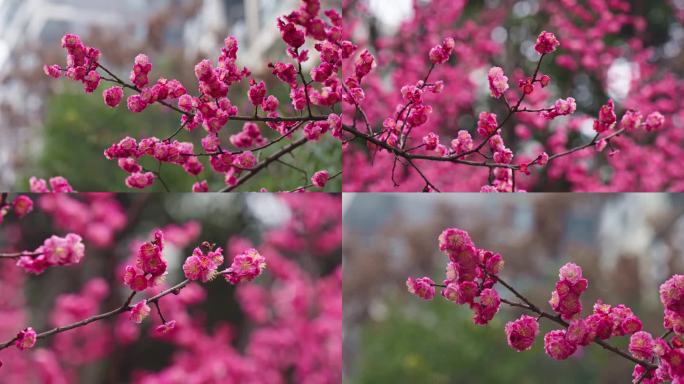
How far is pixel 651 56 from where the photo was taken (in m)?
4.27

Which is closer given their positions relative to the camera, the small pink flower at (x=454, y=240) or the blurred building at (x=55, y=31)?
the small pink flower at (x=454, y=240)

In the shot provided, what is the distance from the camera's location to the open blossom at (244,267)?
0.97m

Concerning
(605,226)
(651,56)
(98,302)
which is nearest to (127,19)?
(98,302)

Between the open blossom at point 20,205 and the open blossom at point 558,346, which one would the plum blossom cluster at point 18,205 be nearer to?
the open blossom at point 20,205

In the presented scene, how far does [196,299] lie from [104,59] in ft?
3.60

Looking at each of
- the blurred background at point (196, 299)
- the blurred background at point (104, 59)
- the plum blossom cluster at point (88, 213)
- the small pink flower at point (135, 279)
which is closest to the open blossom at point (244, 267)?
the small pink flower at point (135, 279)

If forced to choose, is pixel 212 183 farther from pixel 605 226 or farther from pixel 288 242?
pixel 605 226

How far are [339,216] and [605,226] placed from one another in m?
4.31

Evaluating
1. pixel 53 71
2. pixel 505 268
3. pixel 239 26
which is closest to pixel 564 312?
pixel 53 71

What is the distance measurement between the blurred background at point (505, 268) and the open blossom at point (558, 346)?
136 inches

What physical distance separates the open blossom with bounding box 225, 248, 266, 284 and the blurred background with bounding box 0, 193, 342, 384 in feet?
6.07

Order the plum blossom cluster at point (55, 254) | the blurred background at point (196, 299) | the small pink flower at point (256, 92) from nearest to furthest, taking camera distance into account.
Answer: the plum blossom cluster at point (55, 254) → the small pink flower at point (256, 92) → the blurred background at point (196, 299)

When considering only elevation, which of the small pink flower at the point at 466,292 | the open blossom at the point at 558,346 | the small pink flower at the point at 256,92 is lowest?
the open blossom at the point at 558,346

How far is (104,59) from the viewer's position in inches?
Result: 108
